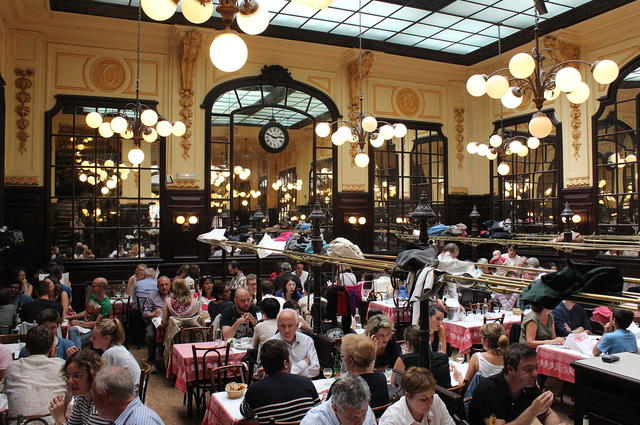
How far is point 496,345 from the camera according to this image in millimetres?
4305

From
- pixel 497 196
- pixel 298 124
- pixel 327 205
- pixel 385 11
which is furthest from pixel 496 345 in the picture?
pixel 298 124

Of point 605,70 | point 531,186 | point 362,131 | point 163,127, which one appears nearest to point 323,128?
point 362,131

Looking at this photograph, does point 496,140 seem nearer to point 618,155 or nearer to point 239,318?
point 618,155

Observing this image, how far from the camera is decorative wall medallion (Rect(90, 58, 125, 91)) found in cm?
1092

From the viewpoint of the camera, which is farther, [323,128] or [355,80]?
[355,80]

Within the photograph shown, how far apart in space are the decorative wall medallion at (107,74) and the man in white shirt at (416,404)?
33.5 ft

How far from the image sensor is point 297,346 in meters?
4.60

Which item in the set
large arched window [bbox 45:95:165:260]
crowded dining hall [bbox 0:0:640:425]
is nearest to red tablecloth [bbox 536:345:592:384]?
crowded dining hall [bbox 0:0:640:425]

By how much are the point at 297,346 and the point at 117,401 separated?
208cm

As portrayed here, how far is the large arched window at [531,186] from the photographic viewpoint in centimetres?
1211

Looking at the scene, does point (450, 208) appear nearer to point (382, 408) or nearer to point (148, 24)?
point (148, 24)

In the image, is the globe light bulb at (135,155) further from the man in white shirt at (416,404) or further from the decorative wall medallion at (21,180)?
the man in white shirt at (416,404)

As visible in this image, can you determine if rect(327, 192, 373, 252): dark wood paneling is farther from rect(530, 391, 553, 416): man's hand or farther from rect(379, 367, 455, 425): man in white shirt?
rect(379, 367, 455, 425): man in white shirt

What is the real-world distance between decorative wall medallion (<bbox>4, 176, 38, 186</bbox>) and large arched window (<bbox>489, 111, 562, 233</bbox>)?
1105 cm
